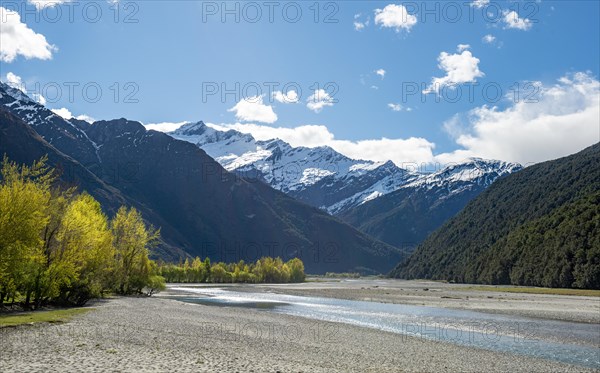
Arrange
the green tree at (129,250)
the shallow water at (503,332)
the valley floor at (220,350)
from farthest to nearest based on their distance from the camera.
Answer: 1. the green tree at (129,250)
2. the shallow water at (503,332)
3. the valley floor at (220,350)

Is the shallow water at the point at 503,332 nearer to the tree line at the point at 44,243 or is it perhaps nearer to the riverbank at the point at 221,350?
the riverbank at the point at 221,350

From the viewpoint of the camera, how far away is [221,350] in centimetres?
2892

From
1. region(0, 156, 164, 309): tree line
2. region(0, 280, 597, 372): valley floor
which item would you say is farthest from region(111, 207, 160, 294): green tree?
region(0, 280, 597, 372): valley floor

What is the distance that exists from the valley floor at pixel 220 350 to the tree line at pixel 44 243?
21.1 ft

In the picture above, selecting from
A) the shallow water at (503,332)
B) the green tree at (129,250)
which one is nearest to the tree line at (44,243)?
the green tree at (129,250)

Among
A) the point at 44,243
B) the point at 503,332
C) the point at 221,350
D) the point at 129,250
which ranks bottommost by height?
the point at 503,332

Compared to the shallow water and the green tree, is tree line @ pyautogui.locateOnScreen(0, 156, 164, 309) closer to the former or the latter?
the green tree

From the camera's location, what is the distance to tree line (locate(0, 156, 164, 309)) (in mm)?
37312

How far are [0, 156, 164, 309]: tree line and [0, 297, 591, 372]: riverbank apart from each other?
6354mm

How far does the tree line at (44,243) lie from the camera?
37312 mm

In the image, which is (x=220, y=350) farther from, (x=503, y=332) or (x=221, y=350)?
(x=503, y=332)

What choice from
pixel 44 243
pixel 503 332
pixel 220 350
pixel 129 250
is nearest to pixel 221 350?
pixel 220 350

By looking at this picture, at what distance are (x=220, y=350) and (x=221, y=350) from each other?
0.07 meters

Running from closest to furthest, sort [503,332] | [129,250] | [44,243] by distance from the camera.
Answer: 1. [503,332]
2. [44,243]
3. [129,250]
